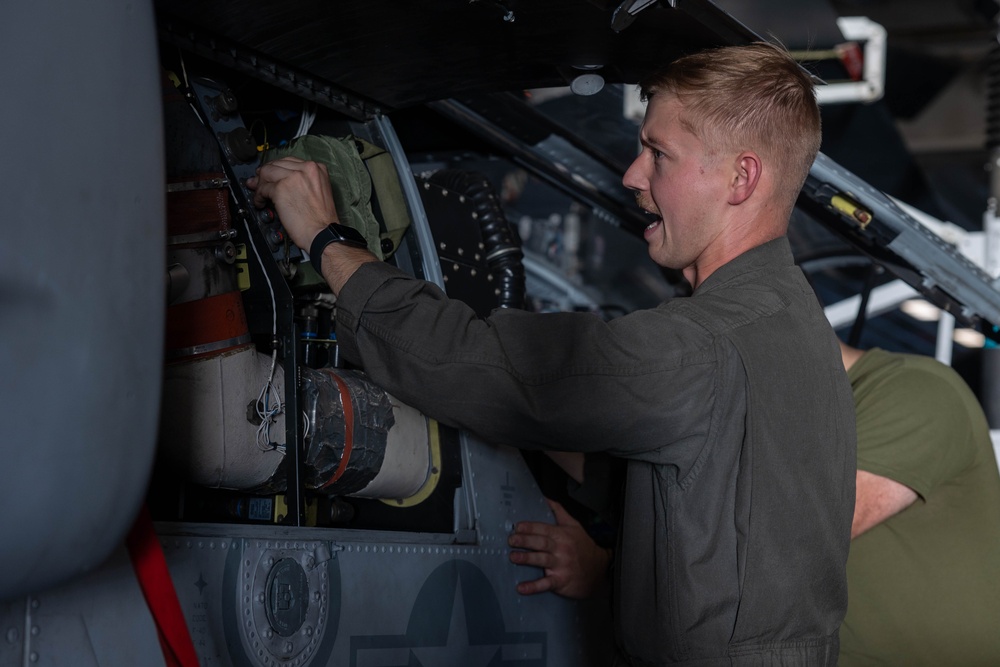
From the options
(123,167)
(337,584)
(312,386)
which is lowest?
(337,584)

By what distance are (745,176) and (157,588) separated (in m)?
1.18

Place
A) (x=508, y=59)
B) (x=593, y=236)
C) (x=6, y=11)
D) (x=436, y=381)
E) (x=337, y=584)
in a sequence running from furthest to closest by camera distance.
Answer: (x=593, y=236) < (x=508, y=59) < (x=337, y=584) < (x=436, y=381) < (x=6, y=11)

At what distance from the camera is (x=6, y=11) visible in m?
0.99

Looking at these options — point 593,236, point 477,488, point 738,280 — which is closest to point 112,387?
point 738,280

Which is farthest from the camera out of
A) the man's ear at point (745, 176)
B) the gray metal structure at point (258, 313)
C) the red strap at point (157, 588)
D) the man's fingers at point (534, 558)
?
the man's fingers at point (534, 558)

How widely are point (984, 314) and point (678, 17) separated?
181 centimetres

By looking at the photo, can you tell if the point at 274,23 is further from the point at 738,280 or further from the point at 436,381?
the point at 738,280

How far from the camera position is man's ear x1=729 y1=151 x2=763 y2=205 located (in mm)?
1737

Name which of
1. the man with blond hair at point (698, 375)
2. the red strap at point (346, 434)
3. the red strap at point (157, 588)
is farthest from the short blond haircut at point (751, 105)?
the red strap at point (157, 588)

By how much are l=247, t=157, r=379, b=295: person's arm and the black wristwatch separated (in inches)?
0.4

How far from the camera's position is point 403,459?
79.6 inches

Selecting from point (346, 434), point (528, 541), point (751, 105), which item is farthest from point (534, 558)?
point (751, 105)

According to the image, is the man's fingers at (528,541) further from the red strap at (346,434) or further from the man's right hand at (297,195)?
the man's right hand at (297,195)

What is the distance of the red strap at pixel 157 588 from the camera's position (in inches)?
48.9
